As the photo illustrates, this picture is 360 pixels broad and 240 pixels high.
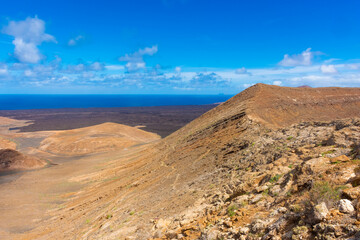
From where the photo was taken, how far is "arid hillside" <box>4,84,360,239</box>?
17.1ft

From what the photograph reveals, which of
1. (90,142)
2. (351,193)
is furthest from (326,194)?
(90,142)

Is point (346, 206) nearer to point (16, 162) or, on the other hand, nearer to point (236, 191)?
point (236, 191)

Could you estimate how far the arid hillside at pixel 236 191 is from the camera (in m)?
5.20

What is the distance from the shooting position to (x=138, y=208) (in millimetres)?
12539

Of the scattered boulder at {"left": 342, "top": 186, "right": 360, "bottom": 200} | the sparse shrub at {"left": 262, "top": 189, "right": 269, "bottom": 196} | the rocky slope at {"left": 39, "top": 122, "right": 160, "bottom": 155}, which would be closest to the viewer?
the scattered boulder at {"left": 342, "top": 186, "right": 360, "bottom": 200}

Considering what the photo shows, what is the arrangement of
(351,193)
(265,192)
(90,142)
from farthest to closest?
(90,142) < (265,192) < (351,193)

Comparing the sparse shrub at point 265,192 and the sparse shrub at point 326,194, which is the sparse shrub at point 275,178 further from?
the sparse shrub at point 326,194

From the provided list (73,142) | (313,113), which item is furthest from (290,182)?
(73,142)

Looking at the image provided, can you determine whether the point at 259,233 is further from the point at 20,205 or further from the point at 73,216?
the point at 20,205

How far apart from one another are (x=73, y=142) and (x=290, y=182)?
49077mm

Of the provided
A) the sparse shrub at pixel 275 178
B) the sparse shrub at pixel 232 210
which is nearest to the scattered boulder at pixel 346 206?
the sparse shrub at pixel 232 210

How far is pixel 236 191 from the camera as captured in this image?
8758 millimetres

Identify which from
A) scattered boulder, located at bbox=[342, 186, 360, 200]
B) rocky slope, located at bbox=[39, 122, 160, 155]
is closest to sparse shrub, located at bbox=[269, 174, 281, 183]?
scattered boulder, located at bbox=[342, 186, 360, 200]

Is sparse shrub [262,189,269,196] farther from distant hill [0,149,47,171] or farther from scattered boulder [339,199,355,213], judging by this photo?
distant hill [0,149,47,171]
